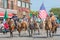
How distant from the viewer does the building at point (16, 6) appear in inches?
2414

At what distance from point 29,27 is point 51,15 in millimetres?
3389

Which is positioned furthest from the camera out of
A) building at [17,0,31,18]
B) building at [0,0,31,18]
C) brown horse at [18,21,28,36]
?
building at [17,0,31,18]

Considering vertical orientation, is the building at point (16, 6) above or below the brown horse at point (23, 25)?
above

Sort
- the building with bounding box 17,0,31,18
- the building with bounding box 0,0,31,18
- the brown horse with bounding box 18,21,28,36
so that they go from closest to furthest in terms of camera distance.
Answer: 1. the brown horse with bounding box 18,21,28,36
2. the building with bounding box 0,0,31,18
3. the building with bounding box 17,0,31,18

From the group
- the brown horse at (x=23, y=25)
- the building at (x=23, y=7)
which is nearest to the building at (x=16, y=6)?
the building at (x=23, y=7)

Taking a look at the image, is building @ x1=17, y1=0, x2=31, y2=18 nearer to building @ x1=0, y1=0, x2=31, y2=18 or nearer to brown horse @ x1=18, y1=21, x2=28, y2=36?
building @ x1=0, y1=0, x2=31, y2=18

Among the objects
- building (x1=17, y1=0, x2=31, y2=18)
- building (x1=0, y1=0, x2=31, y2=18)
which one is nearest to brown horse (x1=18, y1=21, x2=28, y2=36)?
building (x1=0, y1=0, x2=31, y2=18)

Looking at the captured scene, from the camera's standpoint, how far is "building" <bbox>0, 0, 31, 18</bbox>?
201 ft

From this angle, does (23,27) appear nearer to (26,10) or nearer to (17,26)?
(17,26)

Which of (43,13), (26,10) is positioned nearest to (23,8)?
(26,10)

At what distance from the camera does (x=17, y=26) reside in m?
24.2

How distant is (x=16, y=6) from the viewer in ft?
224

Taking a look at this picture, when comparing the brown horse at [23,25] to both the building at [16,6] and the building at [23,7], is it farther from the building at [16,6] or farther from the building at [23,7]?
the building at [23,7]

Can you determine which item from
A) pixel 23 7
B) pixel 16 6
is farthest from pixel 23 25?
pixel 23 7
